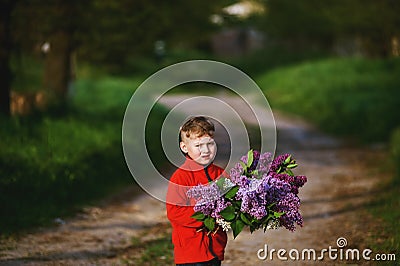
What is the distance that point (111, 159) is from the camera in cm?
1155

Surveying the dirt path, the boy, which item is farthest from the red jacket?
the dirt path

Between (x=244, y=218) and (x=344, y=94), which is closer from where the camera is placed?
(x=244, y=218)

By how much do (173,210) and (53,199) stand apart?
5.00 m

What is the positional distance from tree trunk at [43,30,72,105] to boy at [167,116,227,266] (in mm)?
11524

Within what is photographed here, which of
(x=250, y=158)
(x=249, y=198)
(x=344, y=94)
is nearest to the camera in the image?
(x=249, y=198)

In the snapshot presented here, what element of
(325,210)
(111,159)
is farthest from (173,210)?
(111,159)

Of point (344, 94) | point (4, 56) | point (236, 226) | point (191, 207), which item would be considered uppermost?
point (344, 94)

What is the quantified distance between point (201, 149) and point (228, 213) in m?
0.43

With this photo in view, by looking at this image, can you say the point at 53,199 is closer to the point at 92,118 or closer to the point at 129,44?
the point at 92,118

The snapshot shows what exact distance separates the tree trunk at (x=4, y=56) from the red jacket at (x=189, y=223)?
7379 mm

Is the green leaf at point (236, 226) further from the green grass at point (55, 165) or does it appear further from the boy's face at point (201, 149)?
the green grass at point (55, 165)

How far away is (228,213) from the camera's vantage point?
433 centimetres

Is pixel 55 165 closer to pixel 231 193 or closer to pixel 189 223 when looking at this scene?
pixel 189 223

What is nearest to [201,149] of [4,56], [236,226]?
[236,226]
